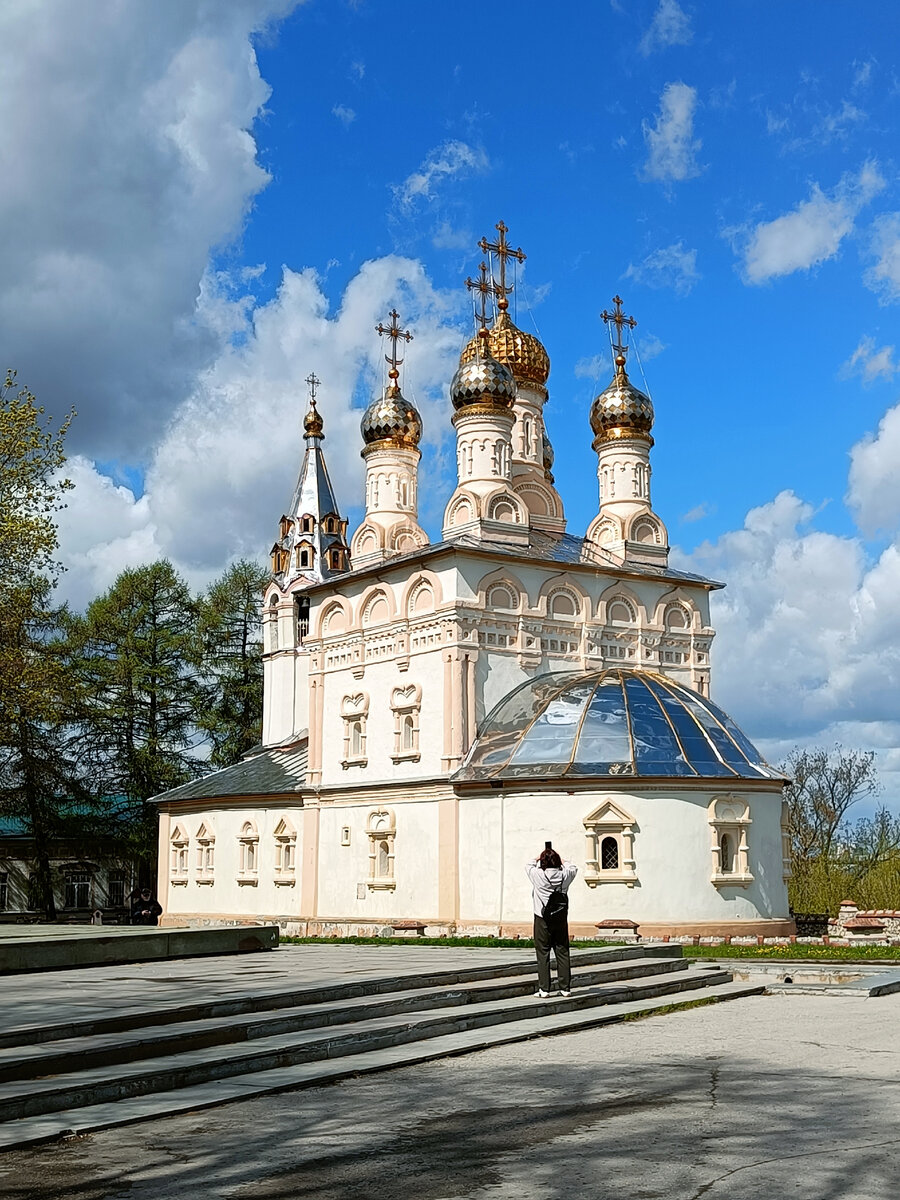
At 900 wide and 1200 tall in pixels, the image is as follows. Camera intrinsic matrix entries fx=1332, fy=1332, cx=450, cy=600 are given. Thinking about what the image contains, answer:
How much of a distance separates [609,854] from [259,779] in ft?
38.3

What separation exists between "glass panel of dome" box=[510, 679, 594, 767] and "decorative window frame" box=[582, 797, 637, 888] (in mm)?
1143

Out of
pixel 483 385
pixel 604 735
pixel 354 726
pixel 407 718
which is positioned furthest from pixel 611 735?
pixel 483 385

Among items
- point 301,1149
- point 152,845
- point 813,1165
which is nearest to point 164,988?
point 301,1149

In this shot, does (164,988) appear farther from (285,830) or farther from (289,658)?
(289,658)

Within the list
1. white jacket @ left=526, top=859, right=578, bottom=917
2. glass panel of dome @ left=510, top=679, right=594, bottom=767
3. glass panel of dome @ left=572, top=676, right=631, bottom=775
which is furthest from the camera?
glass panel of dome @ left=510, top=679, right=594, bottom=767

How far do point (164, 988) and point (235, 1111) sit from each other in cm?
455

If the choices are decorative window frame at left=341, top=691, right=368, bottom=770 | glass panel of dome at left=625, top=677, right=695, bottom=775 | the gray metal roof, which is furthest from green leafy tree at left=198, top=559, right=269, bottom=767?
glass panel of dome at left=625, top=677, right=695, bottom=775

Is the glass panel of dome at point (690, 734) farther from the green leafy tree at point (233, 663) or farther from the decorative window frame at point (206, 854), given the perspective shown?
the green leafy tree at point (233, 663)

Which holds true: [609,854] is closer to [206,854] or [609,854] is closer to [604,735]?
[604,735]

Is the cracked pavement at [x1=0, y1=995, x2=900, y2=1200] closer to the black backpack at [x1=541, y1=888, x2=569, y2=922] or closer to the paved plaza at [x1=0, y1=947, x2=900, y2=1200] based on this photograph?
the paved plaza at [x1=0, y1=947, x2=900, y2=1200]

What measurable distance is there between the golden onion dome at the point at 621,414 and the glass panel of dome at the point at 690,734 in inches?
306

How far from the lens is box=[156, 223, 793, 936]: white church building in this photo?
24.1 metres

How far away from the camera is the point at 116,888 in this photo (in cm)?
4584

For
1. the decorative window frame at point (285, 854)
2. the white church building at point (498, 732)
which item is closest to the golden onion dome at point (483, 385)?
the white church building at point (498, 732)
